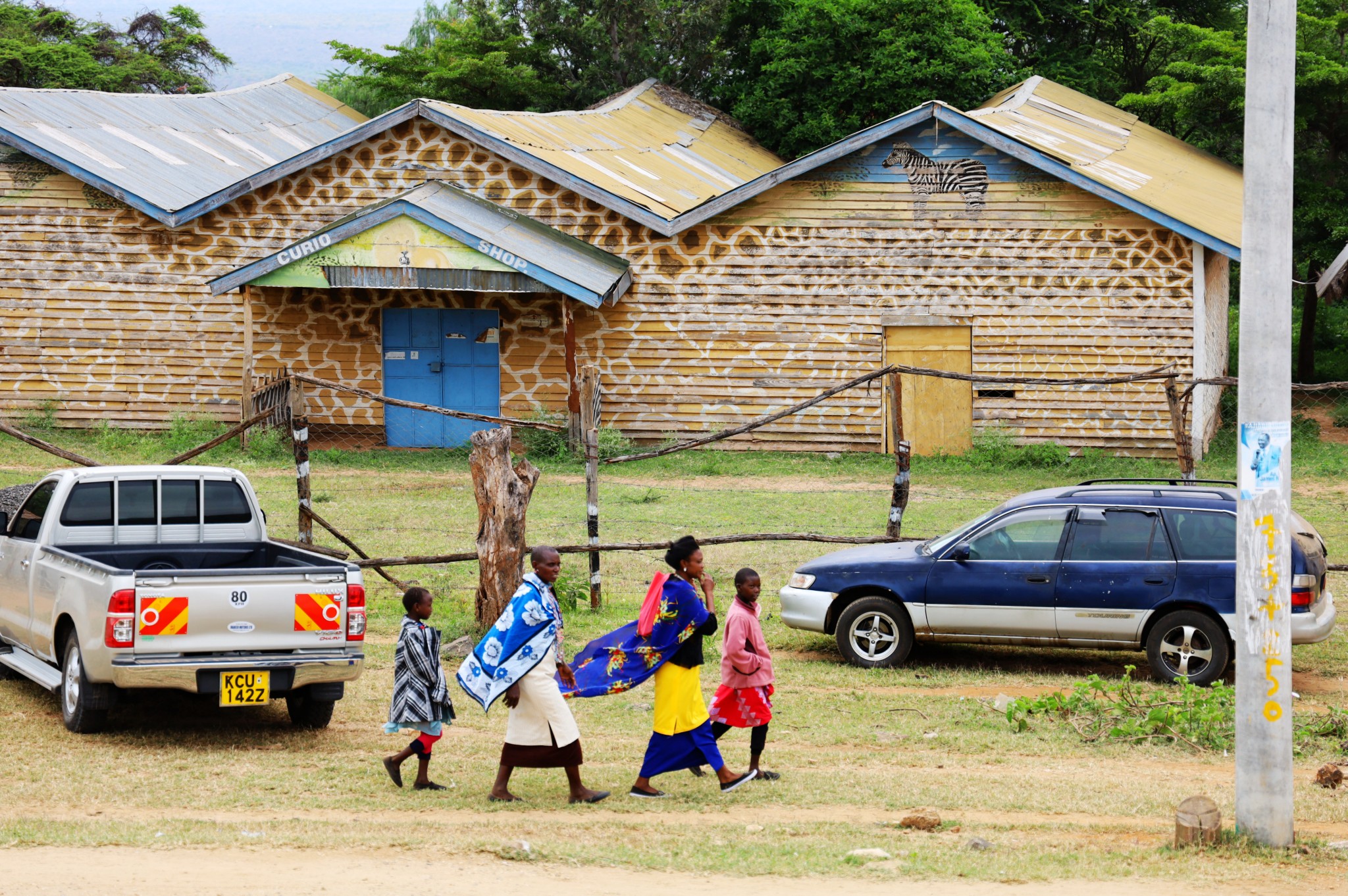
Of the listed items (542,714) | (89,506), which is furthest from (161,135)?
(542,714)

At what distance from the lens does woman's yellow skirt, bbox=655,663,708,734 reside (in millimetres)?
8055

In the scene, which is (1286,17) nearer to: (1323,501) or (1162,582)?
(1162,582)

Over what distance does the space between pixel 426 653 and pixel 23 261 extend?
58.8 feet

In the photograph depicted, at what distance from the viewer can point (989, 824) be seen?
7629mm

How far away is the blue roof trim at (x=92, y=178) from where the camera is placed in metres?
22.6

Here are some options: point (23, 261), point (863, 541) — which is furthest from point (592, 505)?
point (23, 261)

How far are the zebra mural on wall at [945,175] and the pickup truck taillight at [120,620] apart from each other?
1599 centimetres

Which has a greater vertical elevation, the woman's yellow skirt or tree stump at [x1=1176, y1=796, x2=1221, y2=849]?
Result: the woman's yellow skirt

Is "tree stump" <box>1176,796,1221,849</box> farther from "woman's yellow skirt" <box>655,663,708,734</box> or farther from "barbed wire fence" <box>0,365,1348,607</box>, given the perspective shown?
"barbed wire fence" <box>0,365,1348,607</box>

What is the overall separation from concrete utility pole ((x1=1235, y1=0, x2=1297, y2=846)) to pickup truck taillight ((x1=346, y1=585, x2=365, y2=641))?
16.4 ft

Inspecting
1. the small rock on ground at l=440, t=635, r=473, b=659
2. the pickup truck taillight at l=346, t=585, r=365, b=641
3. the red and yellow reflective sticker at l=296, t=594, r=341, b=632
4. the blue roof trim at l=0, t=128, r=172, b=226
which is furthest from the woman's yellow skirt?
the blue roof trim at l=0, t=128, r=172, b=226

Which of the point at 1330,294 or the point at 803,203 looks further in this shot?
the point at 803,203

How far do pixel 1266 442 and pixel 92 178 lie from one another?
19.8m

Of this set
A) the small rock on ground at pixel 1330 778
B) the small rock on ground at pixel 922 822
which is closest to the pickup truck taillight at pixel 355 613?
the small rock on ground at pixel 922 822
